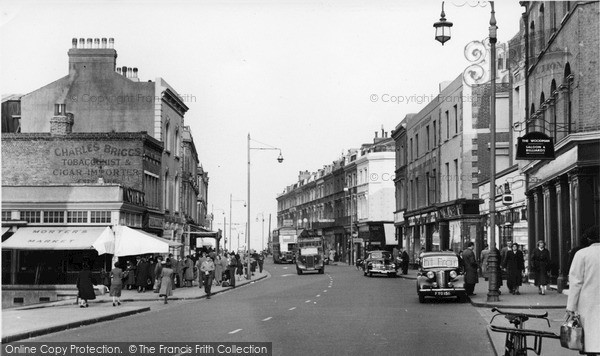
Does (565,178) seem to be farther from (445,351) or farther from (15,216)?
(15,216)

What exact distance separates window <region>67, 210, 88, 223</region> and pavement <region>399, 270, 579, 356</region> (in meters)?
19.2

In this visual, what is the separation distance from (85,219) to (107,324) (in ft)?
64.2

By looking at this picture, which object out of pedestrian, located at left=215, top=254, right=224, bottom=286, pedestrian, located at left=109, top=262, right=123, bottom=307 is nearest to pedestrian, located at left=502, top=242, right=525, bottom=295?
pedestrian, located at left=109, top=262, right=123, bottom=307

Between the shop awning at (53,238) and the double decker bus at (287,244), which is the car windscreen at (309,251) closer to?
the shop awning at (53,238)

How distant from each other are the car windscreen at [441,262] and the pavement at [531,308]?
4.36 ft

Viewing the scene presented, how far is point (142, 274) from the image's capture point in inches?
1393

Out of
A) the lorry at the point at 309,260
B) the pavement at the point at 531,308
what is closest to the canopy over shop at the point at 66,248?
the pavement at the point at 531,308

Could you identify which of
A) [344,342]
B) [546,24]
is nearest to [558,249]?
[546,24]

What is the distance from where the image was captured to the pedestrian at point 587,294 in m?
8.23

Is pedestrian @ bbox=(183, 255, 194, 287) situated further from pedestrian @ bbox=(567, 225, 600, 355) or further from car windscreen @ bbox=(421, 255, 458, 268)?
pedestrian @ bbox=(567, 225, 600, 355)

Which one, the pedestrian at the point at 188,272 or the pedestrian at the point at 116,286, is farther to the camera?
the pedestrian at the point at 188,272

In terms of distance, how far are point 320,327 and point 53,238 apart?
20641 mm

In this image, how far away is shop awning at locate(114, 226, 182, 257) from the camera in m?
30.7

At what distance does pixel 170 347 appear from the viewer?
14.2 meters
